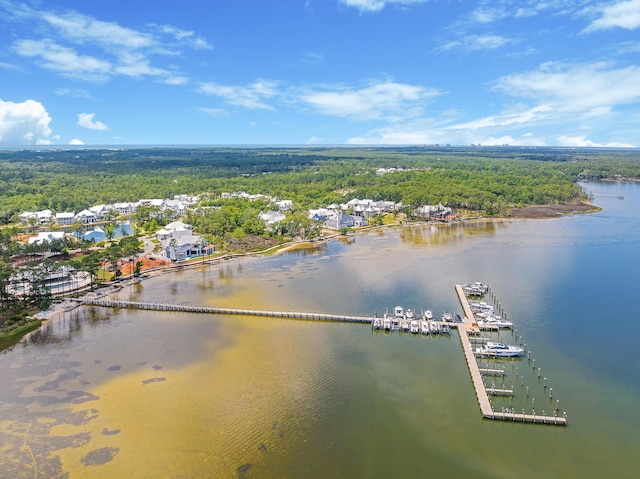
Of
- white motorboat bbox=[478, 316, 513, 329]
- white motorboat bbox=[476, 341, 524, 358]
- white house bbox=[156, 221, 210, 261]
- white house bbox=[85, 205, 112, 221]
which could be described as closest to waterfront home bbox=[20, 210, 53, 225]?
white house bbox=[85, 205, 112, 221]

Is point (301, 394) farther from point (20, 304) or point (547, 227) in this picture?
point (547, 227)

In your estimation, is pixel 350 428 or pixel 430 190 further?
pixel 430 190

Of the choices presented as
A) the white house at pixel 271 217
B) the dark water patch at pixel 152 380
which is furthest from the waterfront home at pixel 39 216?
the dark water patch at pixel 152 380

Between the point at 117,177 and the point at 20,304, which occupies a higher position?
the point at 117,177

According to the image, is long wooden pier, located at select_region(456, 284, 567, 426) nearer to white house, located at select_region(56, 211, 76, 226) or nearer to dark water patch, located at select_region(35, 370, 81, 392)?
dark water patch, located at select_region(35, 370, 81, 392)

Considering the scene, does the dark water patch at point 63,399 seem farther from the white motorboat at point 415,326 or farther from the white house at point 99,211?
the white house at point 99,211

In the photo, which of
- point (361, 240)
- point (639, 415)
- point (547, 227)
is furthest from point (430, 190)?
point (639, 415)

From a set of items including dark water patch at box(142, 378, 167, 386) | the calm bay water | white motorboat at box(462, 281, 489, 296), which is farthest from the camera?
white motorboat at box(462, 281, 489, 296)
